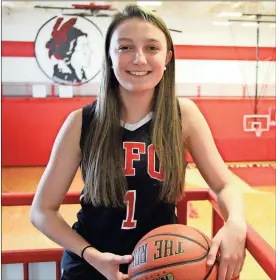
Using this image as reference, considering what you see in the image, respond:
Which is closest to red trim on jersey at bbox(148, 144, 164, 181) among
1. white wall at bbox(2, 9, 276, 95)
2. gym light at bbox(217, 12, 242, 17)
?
white wall at bbox(2, 9, 276, 95)

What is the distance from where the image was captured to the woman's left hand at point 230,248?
1.02m

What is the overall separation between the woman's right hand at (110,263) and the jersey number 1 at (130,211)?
0.43 feet

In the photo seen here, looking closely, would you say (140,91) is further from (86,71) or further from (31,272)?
(86,71)

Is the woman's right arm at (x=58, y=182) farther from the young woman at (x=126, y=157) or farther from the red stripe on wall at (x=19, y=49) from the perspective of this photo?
the red stripe on wall at (x=19, y=49)

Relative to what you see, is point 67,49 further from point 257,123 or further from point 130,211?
point 130,211

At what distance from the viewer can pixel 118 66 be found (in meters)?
1.17

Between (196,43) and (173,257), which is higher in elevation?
(196,43)

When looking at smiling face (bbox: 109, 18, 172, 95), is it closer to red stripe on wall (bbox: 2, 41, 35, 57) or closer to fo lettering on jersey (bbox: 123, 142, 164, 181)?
fo lettering on jersey (bbox: 123, 142, 164, 181)

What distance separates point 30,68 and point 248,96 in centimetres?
419

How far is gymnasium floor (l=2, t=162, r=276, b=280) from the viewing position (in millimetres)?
3574

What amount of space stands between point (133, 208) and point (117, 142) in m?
0.21

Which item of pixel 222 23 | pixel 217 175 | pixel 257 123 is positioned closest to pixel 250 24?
pixel 222 23

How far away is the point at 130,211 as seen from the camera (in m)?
1.21

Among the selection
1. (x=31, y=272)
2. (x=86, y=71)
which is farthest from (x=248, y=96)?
(x=31, y=272)
